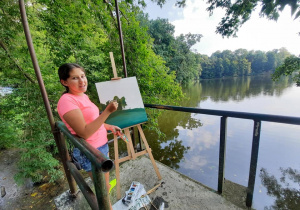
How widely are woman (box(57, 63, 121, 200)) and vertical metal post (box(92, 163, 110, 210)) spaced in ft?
0.73

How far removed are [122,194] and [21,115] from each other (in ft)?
6.67

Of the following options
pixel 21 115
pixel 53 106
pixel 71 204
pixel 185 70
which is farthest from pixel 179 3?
pixel 185 70

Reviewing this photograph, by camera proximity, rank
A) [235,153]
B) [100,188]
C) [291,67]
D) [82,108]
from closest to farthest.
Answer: [100,188], [82,108], [291,67], [235,153]

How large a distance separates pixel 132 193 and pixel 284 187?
13.5 feet

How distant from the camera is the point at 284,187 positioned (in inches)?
127

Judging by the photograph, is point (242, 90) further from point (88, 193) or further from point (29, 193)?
point (29, 193)

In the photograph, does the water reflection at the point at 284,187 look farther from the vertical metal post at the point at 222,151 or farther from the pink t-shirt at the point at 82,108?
the pink t-shirt at the point at 82,108

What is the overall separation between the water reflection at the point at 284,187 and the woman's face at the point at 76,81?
4.17 meters

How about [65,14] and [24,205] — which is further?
[65,14]

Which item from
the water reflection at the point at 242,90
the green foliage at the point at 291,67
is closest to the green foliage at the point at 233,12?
the green foliage at the point at 291,67

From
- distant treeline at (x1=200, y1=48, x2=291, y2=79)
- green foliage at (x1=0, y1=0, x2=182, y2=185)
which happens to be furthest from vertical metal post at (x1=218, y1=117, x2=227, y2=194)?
distant treeline at (x1=200, y1=48, x2=291, y2=79)

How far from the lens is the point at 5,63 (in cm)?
200

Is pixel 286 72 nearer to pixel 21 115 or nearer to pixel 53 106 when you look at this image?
pixel 53 106

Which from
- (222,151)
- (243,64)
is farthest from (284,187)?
(243,64)
